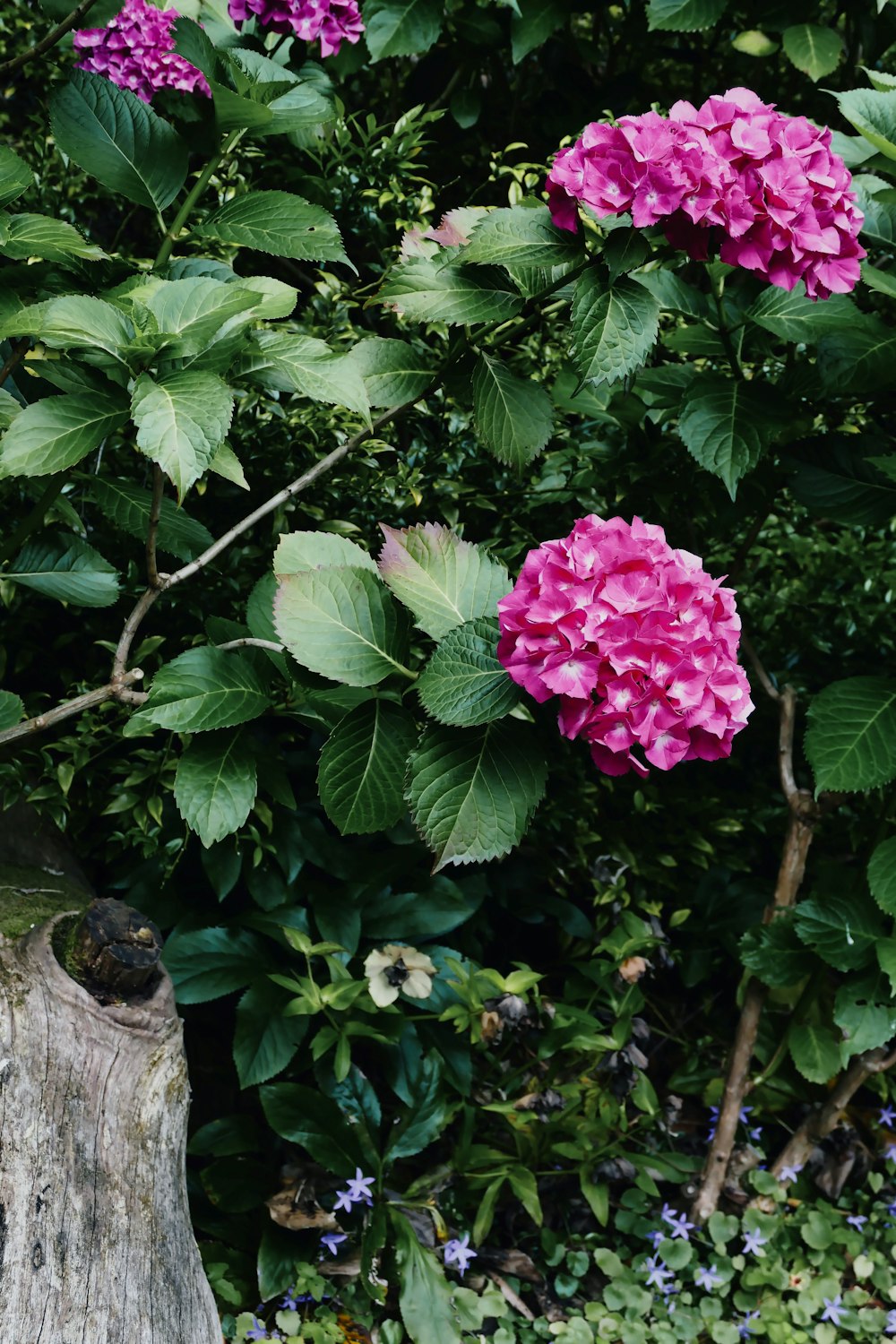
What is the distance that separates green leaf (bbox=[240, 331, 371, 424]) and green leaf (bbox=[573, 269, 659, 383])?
0.97ft

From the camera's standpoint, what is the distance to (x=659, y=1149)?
2301 mm

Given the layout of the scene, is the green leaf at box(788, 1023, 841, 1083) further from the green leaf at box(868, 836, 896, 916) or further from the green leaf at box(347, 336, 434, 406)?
the green leaf at box(347, 336, 434, 406)

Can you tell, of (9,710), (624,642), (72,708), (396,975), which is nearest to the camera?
(624,642)

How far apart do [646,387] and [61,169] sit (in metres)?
1.48

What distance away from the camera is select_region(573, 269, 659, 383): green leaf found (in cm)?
137

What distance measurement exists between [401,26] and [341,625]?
6.31 ft

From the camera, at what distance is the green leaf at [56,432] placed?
1257mm

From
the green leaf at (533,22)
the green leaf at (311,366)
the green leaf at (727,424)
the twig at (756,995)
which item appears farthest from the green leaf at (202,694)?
the green leaf at (533,22)

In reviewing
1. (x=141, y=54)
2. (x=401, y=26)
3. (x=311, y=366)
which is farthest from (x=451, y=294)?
(x=401, y=26)

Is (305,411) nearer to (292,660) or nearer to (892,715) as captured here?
(292,660)

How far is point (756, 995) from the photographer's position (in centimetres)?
217

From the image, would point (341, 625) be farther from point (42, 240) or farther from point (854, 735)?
point (854, 735)

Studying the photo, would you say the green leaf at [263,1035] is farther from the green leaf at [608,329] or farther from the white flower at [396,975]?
the green leaf at [608,329]

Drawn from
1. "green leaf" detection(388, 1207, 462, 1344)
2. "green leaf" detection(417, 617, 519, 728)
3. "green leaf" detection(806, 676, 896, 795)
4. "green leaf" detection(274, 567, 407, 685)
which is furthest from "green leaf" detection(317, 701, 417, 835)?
"green leaf" detection(388, 1207, 462, 1344)
